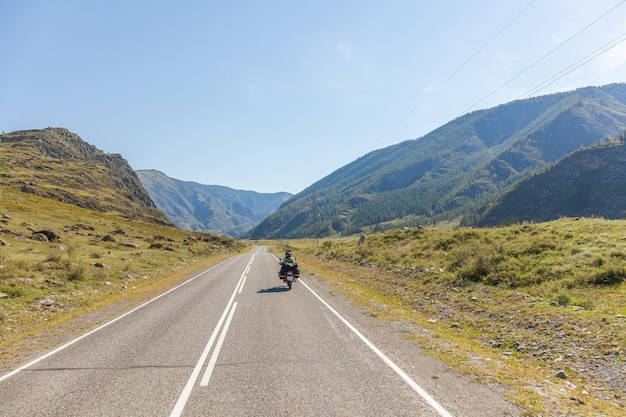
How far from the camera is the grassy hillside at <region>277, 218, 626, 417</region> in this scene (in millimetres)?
6992

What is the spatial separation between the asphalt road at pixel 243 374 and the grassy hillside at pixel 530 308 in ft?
3.90

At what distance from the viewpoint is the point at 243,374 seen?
7.36 meters

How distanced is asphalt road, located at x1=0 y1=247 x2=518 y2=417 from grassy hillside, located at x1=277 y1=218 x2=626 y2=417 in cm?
119

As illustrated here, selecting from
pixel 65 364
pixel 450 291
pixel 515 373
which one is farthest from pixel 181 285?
pixel 515 373

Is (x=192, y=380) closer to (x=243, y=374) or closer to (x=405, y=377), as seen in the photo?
(x=243, y=374)

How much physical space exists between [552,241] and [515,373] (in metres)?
13.2

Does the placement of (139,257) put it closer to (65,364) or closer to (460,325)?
(65,364)

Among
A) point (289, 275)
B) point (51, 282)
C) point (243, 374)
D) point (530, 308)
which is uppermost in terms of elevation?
point (51, 282)

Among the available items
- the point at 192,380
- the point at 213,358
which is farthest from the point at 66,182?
the point at 192,380

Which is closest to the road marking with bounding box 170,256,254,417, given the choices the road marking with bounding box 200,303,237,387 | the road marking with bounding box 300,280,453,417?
the road marking with bounding box 200,303,237,387

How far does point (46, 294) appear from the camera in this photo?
17422 mm

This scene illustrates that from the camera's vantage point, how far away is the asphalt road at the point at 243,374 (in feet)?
19.3

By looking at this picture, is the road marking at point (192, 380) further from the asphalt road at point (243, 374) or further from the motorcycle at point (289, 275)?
the motorcycle at point (289, 275)

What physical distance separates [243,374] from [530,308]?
33.5 feet
